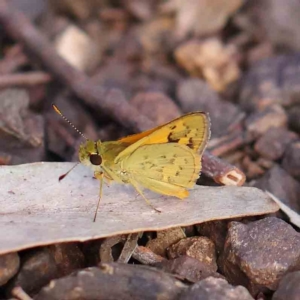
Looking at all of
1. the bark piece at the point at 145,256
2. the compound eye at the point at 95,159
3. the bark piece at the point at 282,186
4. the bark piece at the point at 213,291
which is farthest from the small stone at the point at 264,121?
the bark piece at the point at 213,291

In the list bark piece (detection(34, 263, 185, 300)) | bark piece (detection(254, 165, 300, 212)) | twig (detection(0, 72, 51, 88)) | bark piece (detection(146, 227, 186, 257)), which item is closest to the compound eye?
bark piece (detection(146, 227, 186, 257))

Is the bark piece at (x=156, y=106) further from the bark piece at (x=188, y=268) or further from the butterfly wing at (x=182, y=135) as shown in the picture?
the bark piece at (x=188, y=268)

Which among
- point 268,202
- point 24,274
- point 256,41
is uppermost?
point 256,41

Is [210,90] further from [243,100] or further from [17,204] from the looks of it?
[17,204]

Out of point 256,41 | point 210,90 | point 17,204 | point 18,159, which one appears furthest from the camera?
point 256,41

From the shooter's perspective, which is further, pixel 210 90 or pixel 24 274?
pixel 210 90

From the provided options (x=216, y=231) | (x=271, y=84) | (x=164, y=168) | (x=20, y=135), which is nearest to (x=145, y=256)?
(x=216, y=231)

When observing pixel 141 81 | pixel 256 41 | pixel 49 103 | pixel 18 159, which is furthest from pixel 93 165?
pixel 256 41
